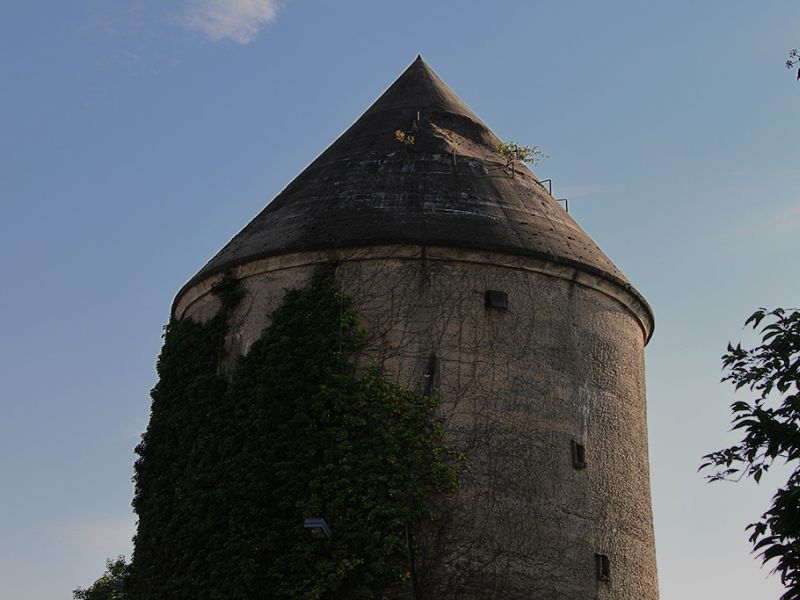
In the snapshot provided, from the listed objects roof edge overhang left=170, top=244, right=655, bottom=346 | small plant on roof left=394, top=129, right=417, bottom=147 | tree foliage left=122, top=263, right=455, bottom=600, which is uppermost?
small plant on roof left=394, top=129, right=417, bottom=147

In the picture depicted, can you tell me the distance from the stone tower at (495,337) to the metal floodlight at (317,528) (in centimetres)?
167

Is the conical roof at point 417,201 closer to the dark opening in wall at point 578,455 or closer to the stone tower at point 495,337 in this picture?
the stone tower at point 495,337

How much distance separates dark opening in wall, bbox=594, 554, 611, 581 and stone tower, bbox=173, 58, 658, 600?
0.10 feet

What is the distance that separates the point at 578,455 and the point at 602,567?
169 centimetres

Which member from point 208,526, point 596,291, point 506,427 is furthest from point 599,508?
point 208,526

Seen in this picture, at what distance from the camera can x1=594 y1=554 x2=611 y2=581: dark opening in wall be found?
54.9 feet

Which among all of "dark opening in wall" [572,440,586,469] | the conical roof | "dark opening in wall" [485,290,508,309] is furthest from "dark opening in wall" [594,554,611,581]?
the conical roof

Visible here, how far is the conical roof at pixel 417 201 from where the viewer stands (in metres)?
17.8

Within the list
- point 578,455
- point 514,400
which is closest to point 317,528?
point 514,400

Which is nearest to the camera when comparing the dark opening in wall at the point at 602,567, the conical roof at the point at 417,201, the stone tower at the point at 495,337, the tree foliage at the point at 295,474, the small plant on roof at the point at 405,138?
the tree foliage at the point at 295,474

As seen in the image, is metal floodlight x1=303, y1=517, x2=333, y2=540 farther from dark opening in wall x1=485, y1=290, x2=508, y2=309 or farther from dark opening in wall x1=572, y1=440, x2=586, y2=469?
dark opening in wall x1=485, y1=290, x2=508, y2=309

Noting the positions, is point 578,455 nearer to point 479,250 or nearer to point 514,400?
point 514,400

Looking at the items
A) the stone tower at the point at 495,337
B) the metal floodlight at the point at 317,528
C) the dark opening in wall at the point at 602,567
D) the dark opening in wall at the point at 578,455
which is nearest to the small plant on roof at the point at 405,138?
the stone tower at the point at 495,337

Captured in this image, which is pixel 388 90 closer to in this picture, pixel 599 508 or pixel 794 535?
pixel 599 508
